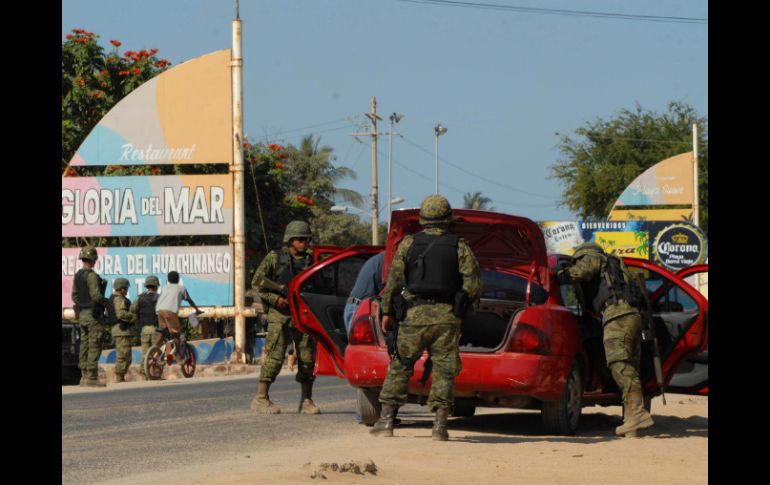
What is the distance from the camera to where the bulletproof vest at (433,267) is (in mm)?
10328

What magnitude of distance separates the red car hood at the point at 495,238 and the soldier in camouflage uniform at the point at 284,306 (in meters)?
2.19

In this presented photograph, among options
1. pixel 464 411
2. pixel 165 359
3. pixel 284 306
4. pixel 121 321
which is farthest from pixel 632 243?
pixel 284 306

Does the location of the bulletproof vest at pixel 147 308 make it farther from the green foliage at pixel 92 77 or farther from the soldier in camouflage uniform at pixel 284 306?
the green foliage at pixel 92 77

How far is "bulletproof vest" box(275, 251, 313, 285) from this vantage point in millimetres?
13469

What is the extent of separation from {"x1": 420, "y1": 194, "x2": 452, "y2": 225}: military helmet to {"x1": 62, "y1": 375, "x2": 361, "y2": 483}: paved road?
6.86 feet

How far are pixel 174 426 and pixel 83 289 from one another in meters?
6.76

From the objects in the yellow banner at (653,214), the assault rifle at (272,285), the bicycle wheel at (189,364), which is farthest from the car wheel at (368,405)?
the yellow banner at (653,214)

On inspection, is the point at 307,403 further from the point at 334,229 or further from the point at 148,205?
the point at 334,229

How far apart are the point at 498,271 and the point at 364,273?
4.25 feet

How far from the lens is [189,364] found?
24797 millimetres

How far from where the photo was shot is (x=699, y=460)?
966 centimetres

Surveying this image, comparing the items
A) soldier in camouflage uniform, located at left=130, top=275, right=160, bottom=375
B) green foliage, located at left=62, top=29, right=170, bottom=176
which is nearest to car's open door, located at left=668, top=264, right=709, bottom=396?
soldier in camouflage uniform, located at left=130, top=275, right=160, bottom=375
